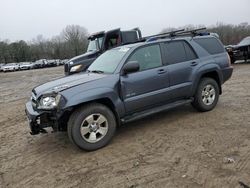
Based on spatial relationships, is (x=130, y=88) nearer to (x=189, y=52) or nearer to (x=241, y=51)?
(x=189, y=52)

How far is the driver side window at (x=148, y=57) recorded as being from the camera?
5.98 m

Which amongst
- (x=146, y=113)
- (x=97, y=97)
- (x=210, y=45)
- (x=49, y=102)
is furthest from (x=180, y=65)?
(x=49, y=102)

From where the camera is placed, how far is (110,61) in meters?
6.25

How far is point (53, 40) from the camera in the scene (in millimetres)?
83938

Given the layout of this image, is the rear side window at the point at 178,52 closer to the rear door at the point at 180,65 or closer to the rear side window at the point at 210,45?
the rear door at the point at 180,65

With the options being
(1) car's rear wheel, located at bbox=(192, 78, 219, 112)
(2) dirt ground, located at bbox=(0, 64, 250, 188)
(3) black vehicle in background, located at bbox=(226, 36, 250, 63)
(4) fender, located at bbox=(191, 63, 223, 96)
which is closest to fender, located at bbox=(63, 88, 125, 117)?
(2) dirt ground, located at bbox=(0, 64, 250, 188)

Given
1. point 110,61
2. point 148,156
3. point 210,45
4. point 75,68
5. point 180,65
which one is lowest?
point 148,156

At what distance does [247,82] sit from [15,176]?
28.2ft

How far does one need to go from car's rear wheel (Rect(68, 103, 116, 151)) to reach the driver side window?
1227mm

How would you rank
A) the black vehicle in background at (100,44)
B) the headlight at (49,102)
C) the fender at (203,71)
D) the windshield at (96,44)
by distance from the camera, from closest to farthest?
1. the headlight at (49,102)
2. the fender at (203,71)
3. the black vehicle in background at (100,44)
4. the windshield at (96,44)

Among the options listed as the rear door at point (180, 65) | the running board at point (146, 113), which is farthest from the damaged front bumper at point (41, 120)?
the rear door at point (180, 65)

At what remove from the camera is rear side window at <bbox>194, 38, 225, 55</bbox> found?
7.00 m

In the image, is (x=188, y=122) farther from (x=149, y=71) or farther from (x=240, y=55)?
(x=240, y=55)

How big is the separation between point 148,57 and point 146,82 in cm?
60
